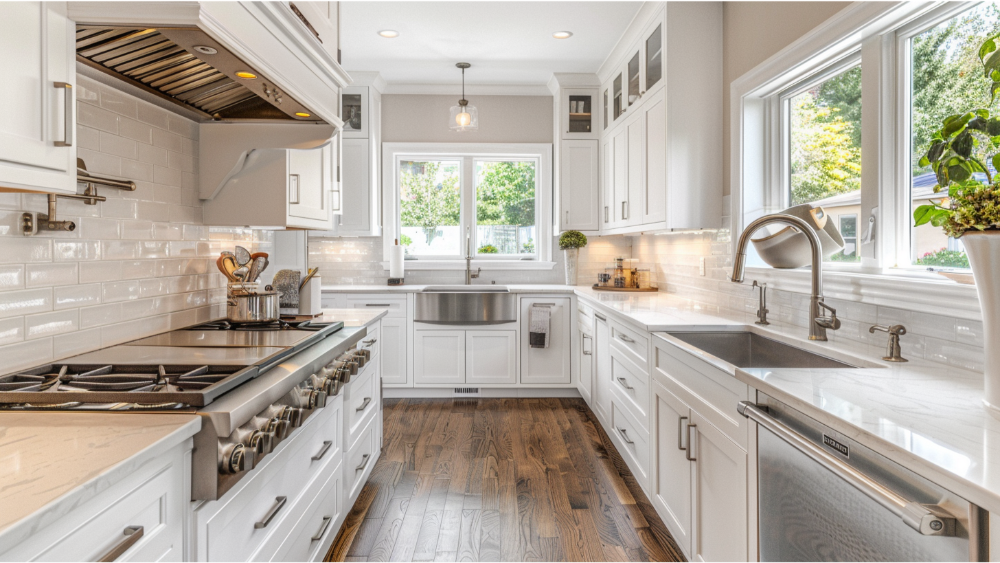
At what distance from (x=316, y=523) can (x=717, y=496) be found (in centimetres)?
133

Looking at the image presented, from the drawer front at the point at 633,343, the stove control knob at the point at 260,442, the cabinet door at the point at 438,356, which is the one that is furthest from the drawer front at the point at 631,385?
the stove control knob at the point at 260,442

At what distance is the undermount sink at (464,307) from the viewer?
177 inches

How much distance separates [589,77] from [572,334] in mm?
2180

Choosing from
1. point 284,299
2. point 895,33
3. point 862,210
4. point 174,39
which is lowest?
point 284,299

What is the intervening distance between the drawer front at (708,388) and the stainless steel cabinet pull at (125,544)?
1431mm

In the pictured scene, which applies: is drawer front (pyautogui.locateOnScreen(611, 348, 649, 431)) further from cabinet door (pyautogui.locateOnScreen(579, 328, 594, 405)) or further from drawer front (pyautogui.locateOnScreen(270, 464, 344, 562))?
drawer front (pyautogui.locateOnScreen(270, 464, 344, 562))

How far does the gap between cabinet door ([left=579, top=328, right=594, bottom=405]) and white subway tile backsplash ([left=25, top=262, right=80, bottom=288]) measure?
9.86 ft

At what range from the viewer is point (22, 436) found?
0.96m

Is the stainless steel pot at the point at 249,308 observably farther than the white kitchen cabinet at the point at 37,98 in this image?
Yes

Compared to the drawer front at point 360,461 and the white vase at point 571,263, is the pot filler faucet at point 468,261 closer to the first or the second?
the white vase at point 571,263

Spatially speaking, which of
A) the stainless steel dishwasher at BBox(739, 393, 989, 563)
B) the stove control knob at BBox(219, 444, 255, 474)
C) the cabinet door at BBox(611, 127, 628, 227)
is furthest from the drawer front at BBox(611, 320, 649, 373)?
the stove control knob at BBox(219, 444, 255, 474)

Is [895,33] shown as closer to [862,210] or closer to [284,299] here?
[862,210]

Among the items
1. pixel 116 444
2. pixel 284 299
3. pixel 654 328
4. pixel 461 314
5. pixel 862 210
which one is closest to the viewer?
pixel 116 444

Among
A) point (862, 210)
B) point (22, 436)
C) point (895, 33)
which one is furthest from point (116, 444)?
point (895, 33)
